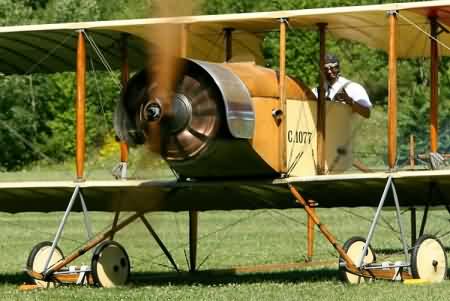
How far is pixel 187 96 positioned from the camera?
41.7 feet

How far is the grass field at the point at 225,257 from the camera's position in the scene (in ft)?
41.2

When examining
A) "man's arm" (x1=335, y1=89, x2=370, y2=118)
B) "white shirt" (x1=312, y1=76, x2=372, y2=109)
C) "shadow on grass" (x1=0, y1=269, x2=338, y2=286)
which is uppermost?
"white shirt" (x1=312, y1=76, x2=372, y2=109)

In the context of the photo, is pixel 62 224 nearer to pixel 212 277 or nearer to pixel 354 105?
pixel 212 277

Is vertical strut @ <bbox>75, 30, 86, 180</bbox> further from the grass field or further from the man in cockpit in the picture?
the man in cockpit

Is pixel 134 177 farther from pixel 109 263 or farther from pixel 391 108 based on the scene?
pixel 391 108

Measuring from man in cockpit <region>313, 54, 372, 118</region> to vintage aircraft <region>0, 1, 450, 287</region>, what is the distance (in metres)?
0.18

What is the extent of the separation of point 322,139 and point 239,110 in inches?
70.0

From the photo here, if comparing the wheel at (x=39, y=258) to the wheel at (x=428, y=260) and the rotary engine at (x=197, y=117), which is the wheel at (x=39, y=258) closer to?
the rotary engine at (x=197, y=117)

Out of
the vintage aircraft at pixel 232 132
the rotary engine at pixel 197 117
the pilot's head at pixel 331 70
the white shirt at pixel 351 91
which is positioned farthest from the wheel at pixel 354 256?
the pilot's head at pixel 331 70

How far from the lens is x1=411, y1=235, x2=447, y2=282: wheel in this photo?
13352 mm

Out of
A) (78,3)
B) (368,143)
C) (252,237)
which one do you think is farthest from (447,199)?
(78,3)

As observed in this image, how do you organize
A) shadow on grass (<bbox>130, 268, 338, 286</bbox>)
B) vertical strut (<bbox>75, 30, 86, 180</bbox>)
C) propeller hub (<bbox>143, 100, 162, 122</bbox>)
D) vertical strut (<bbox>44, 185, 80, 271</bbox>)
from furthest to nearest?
shadow on grass (<bbox>130, 268, 338, 286</bbox>), vertical strut (<bbox>75, 30, 86, 180</bbox>), vertical strut (<bbox>44, 185, 80, 271</bbox>), propeller hub (<bbox>143, 100, 162, 122</bbox>)

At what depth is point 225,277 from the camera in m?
15.5

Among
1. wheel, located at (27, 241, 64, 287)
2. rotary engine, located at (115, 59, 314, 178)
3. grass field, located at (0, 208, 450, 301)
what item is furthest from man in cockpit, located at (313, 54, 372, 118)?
wheel, located at (27, 241, 64, 287)
